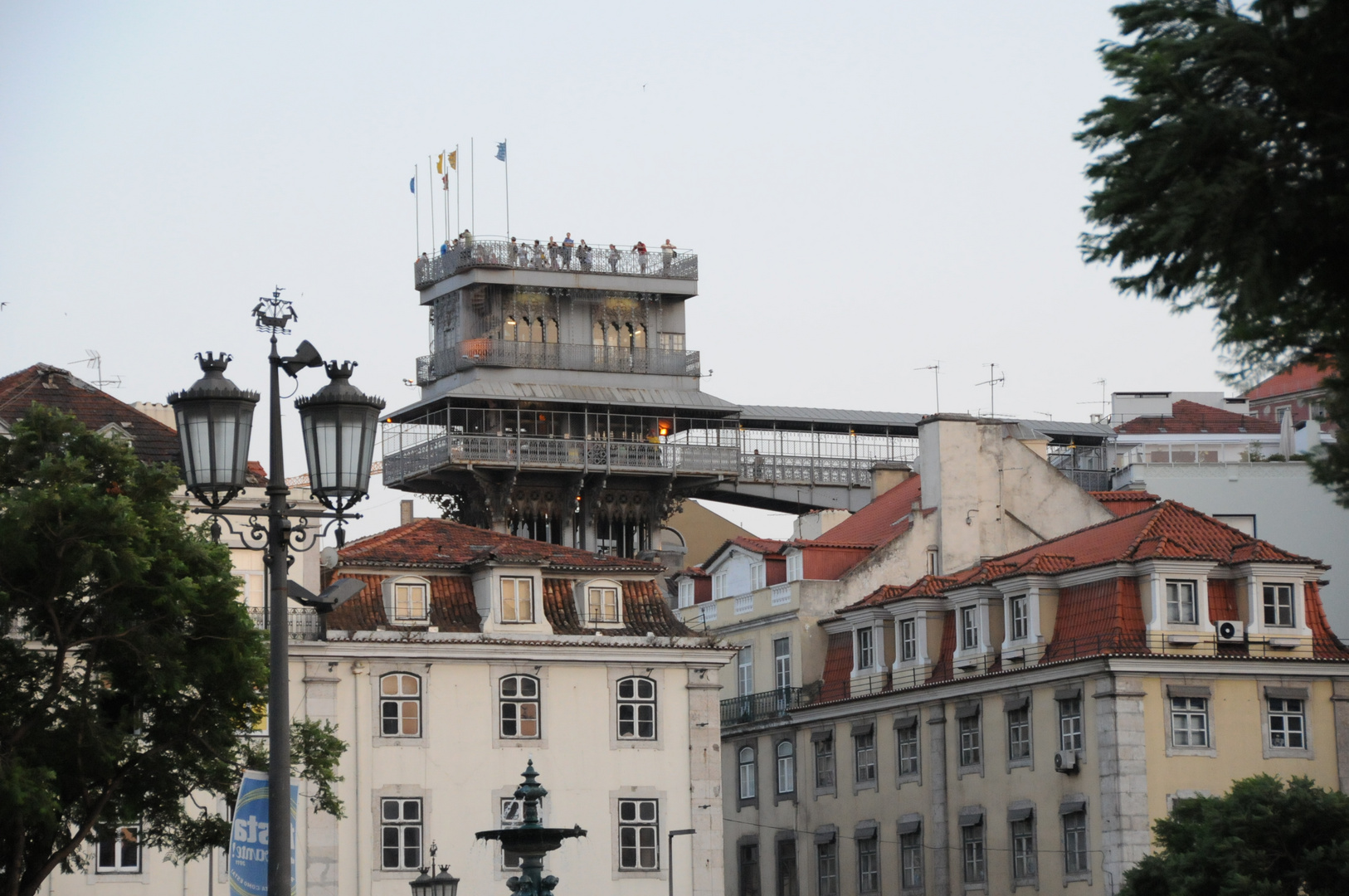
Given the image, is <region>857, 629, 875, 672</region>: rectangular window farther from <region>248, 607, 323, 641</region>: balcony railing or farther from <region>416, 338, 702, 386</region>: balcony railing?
<region>416, 338, 702, 386</region>: balcony railing

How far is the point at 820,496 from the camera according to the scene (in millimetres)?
102125

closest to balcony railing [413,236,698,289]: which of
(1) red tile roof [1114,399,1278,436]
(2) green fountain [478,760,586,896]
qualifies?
(1) red tile roof [1114,399,1278,436]

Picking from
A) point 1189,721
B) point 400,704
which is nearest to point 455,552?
point 400,704

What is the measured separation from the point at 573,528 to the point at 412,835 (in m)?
40.0

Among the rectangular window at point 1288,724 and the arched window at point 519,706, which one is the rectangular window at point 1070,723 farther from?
the arched window at point 519,706

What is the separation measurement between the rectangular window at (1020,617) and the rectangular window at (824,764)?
8762 mm

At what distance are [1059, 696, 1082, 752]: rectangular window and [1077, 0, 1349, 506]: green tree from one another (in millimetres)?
43272

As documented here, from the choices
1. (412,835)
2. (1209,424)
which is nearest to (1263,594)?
(412,835)

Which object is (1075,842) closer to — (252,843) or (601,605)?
(601,605)

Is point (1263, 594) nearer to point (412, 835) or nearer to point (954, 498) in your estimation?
point (954, 498)

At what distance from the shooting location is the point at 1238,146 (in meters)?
13.5

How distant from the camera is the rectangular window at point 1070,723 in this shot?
56.5 meters

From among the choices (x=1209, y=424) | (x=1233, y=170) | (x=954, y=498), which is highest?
(x=1209, y=424)

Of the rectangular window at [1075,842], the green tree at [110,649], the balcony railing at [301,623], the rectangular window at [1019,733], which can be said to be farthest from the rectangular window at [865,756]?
the green tree at [110,649]
